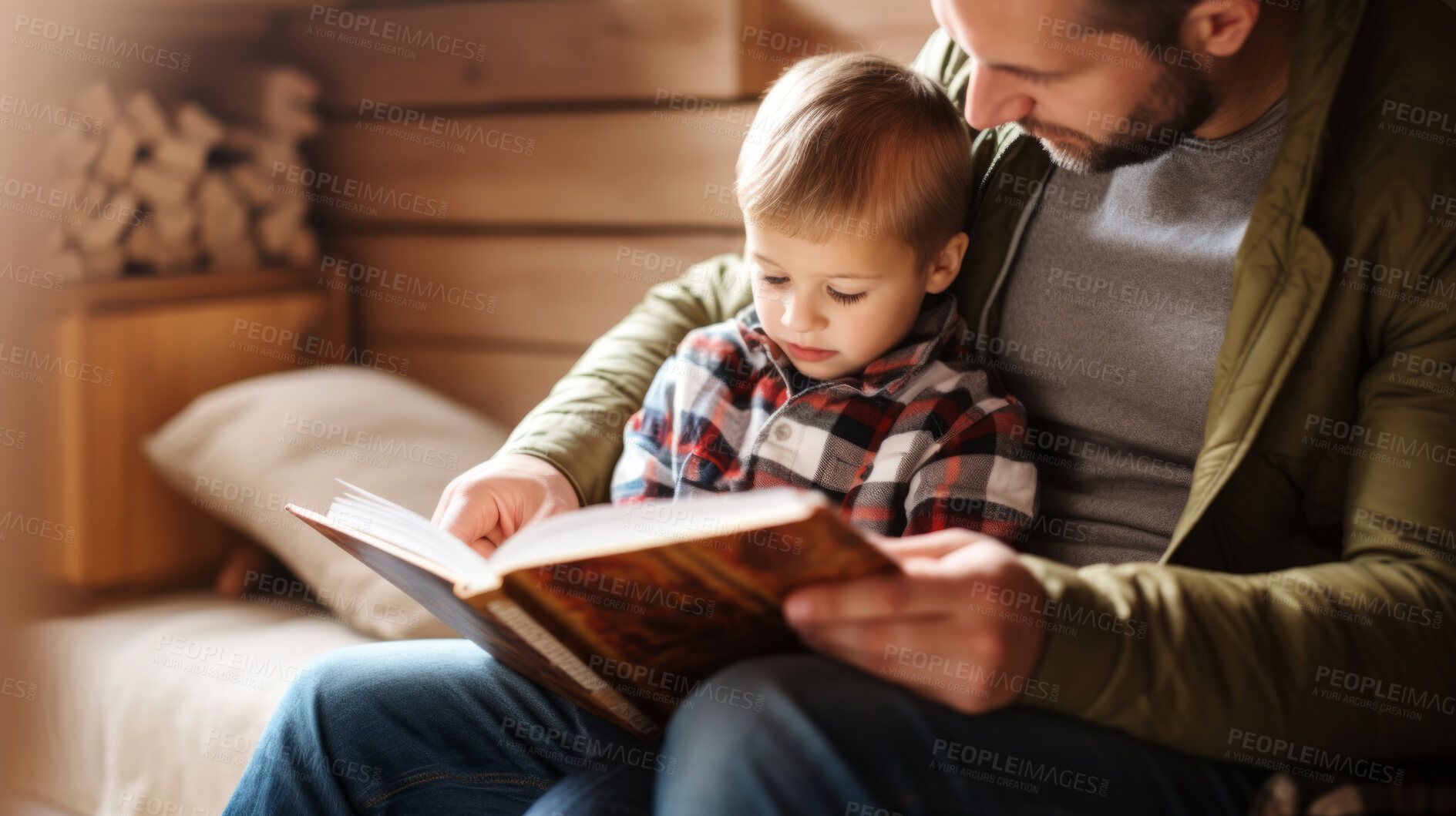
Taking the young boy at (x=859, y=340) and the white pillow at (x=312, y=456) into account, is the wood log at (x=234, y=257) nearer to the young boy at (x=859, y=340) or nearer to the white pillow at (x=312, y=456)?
the white pillow at (x=312, y=456)

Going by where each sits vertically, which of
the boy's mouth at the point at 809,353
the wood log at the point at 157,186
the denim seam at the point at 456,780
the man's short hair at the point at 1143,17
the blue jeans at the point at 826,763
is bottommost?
the denim seam at the point at 456,780

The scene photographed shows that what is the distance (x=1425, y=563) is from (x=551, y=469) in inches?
29.3

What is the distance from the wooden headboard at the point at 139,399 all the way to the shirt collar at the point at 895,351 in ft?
3.64

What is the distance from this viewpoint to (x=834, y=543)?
56cm

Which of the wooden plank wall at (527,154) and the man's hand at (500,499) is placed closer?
the man's hand at (500,499)

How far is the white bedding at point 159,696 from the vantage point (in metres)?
1.29

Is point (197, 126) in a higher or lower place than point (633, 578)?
higher

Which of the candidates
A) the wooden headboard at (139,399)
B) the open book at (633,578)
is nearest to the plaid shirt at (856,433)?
the open book at (633,578)

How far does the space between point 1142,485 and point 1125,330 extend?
15 centimetres

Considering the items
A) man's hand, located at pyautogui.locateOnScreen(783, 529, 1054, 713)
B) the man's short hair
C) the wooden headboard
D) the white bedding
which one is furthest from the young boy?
the wooden headboard

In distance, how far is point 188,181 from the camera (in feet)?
5.84

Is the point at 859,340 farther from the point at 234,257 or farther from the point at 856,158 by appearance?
the point at 234,257

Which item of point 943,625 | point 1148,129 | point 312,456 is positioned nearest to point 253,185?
point 312,456

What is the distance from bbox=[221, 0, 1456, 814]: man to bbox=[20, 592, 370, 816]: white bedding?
1.39ft
